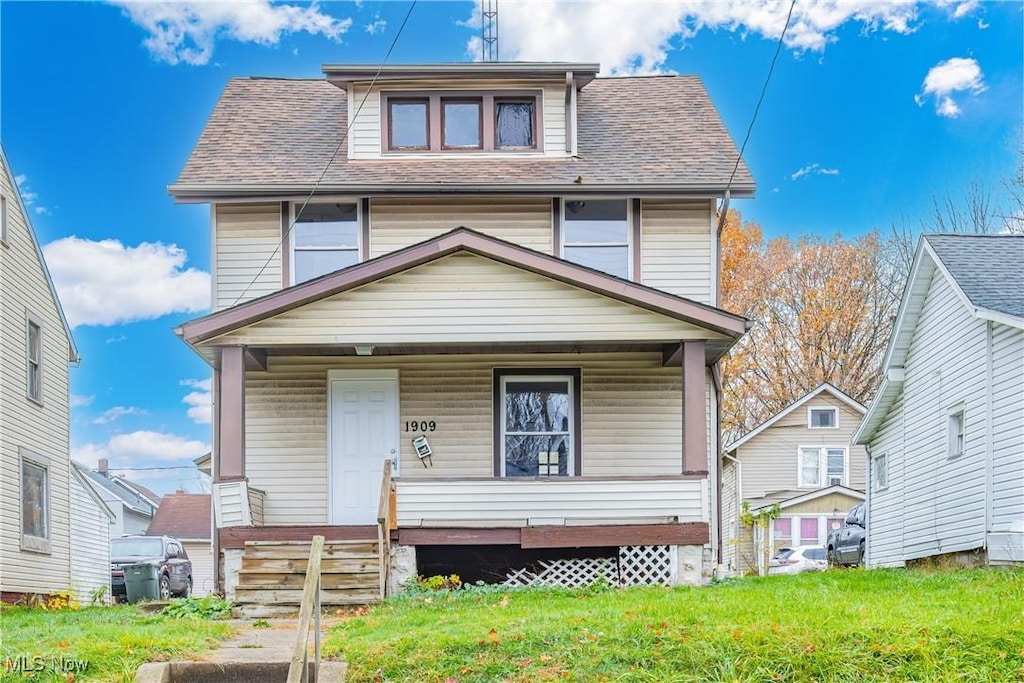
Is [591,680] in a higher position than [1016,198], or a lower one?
lower

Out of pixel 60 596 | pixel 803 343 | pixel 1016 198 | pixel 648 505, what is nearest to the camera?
pixel 648 505

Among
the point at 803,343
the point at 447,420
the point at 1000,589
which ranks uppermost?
the point at 803,343

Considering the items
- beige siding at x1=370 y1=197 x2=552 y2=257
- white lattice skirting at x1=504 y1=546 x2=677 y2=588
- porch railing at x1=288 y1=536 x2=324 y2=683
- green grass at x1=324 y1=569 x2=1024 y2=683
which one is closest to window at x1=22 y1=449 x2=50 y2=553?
beige siding at x1=370 y1=197 x2=552 y2=257

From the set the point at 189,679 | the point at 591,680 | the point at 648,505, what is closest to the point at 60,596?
the point at 648,505

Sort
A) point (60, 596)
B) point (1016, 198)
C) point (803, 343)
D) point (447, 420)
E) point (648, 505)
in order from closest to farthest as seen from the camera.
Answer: point (648, 505) < point (447, 420) < point (60, 596) < point (1016, 198) < point (803, 343)

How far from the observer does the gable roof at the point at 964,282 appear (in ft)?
49.2

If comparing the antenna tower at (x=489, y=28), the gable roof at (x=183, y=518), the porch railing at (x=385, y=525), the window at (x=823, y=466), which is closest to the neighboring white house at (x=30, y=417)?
the porch railing at (x=385, y=525)

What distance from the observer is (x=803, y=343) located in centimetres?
3828

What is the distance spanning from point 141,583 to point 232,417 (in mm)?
12411

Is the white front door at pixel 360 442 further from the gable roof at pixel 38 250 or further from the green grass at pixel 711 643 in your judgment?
the gable roof at pixel 38 250

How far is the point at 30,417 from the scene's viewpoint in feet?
63.1

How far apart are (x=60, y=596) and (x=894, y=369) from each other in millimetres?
14211

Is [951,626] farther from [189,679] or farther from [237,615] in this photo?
[237,615]

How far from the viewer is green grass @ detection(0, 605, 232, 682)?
822 centimetres
